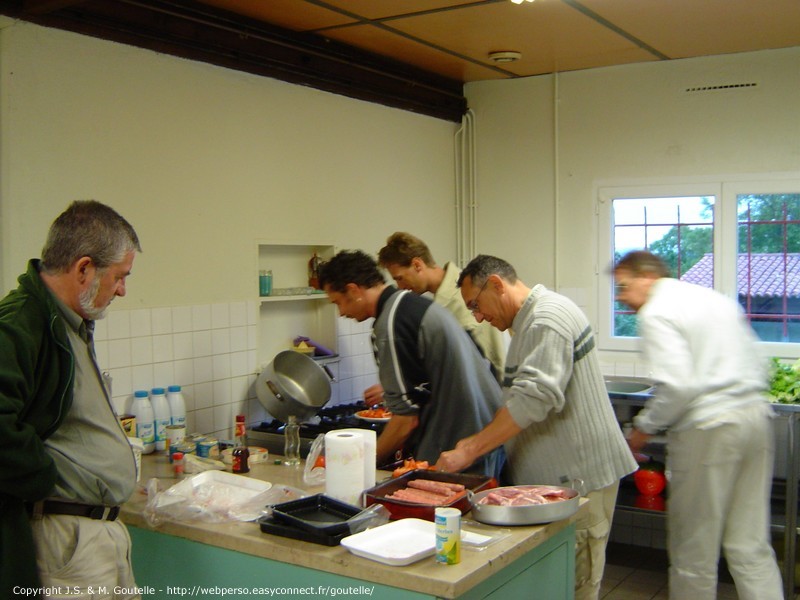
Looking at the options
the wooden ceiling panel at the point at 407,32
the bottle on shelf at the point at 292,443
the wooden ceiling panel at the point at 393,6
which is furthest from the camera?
the wooden ceiling panel at the point at 393,6

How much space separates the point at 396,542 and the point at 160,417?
5.15ft

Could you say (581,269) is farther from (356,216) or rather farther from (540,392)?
(540,392)

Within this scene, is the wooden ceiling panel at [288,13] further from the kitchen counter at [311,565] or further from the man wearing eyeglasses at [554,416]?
the kitchen counter at [311,565]

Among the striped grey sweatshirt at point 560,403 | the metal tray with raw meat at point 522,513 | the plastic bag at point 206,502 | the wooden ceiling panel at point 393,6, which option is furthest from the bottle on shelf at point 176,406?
the wooden ceiling panel at point 393,6

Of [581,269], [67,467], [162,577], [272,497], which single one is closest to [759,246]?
[581,269]

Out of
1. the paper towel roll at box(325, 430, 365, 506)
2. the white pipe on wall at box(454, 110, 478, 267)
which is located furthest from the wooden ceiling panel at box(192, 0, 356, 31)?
the paper towel roll at box(325, 430, 365, 506)

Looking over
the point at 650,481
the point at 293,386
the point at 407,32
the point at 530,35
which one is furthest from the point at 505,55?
the point at 650,481

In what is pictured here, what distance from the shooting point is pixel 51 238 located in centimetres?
209

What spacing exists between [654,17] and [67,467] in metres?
3.20

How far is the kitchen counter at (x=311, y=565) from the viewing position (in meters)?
2.09

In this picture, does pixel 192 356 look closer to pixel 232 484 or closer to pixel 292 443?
pixel 292 443

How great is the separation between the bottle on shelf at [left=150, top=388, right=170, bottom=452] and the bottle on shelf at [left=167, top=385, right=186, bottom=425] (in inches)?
1.0

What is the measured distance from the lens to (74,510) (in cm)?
208

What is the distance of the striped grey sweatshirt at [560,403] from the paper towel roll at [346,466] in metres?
0.52
